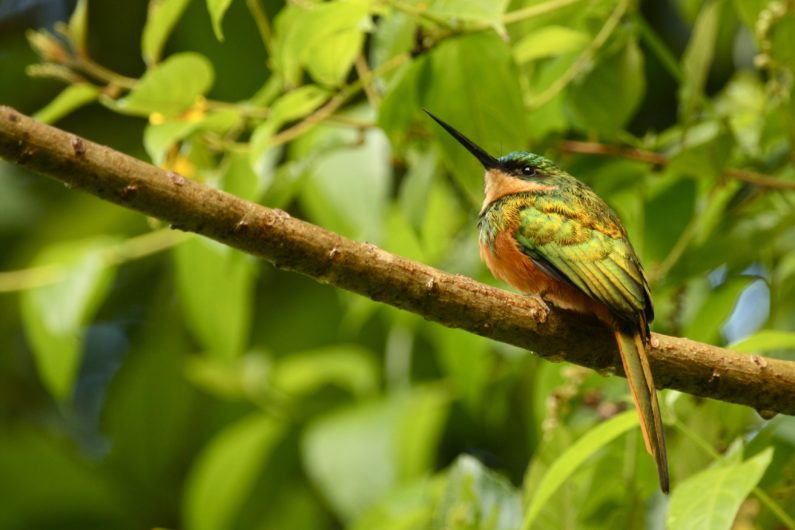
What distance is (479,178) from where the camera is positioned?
2.14m

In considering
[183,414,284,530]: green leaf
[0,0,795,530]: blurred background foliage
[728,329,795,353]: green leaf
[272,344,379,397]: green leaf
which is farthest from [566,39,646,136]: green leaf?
[183,414,284,530]: green leaf

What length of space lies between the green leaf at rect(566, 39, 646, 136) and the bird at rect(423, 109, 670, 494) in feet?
0.44

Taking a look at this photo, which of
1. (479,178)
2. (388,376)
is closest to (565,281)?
(479,178)

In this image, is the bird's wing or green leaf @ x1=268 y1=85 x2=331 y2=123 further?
green leaf @ x1=268 y1=85 x2=331 y2=123

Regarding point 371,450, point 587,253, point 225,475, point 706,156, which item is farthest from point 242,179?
point 225,475

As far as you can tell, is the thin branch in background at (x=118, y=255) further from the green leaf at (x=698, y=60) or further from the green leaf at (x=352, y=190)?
the green leaf at (x=698, y=60)

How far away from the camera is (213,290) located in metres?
2.64

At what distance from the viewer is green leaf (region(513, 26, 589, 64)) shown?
2.13 meters

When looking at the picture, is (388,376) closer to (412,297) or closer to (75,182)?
(412,297)

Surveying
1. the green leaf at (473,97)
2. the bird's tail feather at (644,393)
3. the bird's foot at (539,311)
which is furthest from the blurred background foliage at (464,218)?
the bird's foot at (539,311)

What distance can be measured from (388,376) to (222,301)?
45.2 inches

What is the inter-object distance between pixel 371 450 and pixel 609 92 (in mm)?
1384

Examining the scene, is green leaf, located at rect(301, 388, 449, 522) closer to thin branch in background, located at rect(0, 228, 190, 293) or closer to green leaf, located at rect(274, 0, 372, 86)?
thin branch in background, located at rect(0, 228, 190, 293)

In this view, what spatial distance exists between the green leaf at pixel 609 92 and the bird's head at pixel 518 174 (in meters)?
0.11
